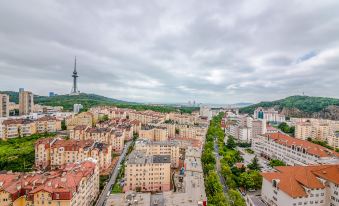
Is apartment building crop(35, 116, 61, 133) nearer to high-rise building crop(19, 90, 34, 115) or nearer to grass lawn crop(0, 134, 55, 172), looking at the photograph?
grass lawn crop(0, 134, 55, 172)

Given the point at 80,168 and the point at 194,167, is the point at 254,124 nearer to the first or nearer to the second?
the point at 194,167

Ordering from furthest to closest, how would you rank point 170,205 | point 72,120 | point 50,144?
point 72,120 < point 50,144 < point 170,205

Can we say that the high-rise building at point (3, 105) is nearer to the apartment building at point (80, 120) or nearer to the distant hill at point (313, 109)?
the apartment building at point (80, 120)

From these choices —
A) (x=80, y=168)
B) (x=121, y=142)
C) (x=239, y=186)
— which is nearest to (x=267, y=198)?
(x=239, y=186)

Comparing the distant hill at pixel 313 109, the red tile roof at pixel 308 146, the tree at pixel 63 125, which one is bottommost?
the red tile roof at pixel 308 146

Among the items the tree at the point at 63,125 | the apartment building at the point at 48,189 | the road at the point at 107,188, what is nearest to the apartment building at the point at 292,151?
the road at the point at 107,188

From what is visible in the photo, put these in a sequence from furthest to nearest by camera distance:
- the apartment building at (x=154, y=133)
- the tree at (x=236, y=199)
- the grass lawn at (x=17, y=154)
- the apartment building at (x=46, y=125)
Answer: the apartment building at (x=46, y=125) < the apartment building at (x=154, y=133) < the grass lawn at (x=17, y=154) < the tree at (x=236, y=199)
